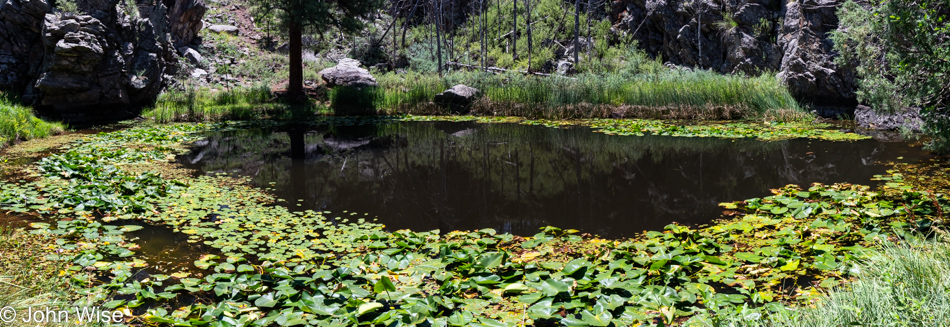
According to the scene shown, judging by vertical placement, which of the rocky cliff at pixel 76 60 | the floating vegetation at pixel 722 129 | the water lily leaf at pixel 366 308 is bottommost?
the water lily leaf at pixel 366 308

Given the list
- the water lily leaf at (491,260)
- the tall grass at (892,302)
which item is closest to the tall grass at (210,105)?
the water lily leaf at (491,260)

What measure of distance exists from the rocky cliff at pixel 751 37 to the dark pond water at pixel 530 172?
4.78 metres

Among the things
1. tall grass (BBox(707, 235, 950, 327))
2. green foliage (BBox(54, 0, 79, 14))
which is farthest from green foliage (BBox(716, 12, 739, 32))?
green foliage (BBox(54, 0, 79, 14))

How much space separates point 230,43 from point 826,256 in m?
25.6

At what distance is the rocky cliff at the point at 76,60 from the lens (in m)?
13.8

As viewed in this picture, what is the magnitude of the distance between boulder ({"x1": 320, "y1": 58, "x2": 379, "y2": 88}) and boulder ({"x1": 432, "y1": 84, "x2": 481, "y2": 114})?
10.8 feet

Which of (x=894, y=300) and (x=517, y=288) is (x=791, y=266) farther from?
(x=517, y=288)

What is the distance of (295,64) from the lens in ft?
59.6

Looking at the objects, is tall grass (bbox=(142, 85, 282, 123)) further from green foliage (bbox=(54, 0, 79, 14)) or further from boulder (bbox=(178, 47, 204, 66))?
boulder (bbox=(178, 47, 204, 66))

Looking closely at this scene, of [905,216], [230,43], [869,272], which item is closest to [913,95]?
[905,216]

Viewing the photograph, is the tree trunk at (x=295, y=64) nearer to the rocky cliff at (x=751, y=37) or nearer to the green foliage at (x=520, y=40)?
the green foliage at (x=520, y=40)

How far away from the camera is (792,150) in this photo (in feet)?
32.4

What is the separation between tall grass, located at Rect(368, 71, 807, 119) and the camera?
48.6 ft

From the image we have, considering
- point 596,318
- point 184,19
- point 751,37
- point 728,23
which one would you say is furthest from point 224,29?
point 596,318
